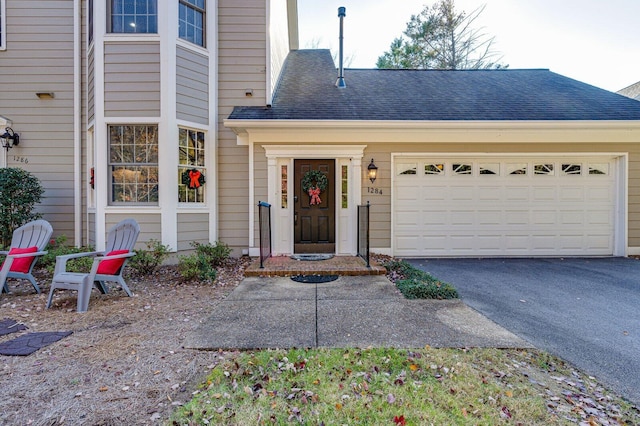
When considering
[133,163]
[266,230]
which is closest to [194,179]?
[133,163]

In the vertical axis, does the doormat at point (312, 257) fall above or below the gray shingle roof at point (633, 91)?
below

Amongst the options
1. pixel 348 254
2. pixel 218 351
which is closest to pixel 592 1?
pixel 348 254

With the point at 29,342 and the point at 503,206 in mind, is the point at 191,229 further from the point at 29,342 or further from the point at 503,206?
the point at 503,206

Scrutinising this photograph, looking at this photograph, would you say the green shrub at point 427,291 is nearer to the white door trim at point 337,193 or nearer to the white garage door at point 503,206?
the white door trim at point 337,193

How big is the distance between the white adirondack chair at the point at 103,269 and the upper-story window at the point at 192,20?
425 cm

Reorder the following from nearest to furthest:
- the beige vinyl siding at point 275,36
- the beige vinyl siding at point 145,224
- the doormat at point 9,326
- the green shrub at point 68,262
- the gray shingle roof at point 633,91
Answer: the doormat at point 9,326
the green shrub at point 68,262
the beige vinyl siding at point 145,224
the beige vinyl siding at point 275,36
the gray shingle roof at point 633,91

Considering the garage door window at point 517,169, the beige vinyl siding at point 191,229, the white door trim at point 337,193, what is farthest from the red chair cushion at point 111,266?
the garage door window at point 517,169

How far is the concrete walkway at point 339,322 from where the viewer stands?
2918 millimetres

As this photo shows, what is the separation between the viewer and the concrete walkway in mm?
2918

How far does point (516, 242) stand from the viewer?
7105 mm

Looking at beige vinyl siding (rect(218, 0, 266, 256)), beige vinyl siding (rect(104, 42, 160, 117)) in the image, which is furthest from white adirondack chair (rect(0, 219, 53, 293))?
beige vinyl siding (rect(218, 0, 266, 256))

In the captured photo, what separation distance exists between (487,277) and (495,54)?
16.2 metres

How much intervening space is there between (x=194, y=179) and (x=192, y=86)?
6.20 ft

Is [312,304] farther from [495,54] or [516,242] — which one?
[495,54]
